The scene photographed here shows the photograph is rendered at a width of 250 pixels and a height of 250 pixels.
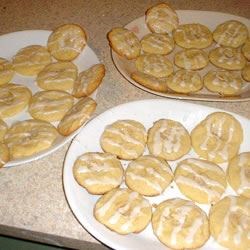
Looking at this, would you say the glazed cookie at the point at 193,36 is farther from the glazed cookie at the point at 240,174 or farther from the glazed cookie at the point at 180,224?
the glazed cookie at the point at 180,224

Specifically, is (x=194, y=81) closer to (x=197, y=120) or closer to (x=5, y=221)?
(x=197, y=120)

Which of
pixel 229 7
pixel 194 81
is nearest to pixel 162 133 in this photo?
pixel 194 81

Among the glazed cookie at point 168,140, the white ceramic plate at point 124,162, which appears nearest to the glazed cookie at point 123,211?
the white ceramic plate at point 124,162

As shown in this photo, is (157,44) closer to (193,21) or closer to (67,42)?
(193,21)

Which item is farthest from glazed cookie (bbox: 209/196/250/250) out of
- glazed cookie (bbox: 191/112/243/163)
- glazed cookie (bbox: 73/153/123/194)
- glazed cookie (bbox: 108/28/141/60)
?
glazed cookie (bbox: 108/28/141/60)

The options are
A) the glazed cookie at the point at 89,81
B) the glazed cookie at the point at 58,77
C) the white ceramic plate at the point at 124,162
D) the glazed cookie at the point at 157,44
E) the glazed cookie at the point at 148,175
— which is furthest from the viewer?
the glazed cookie at the point at 157,44

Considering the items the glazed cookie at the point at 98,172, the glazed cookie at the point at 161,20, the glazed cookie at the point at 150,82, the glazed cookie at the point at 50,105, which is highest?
the glazed cookie at the point at 161,20

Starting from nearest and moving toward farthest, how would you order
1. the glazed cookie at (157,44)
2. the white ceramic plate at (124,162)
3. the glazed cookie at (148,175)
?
the white ceramic plate at (124,162) → the glazed cookie at (148,175) → the glazed cookie at (157,44)
